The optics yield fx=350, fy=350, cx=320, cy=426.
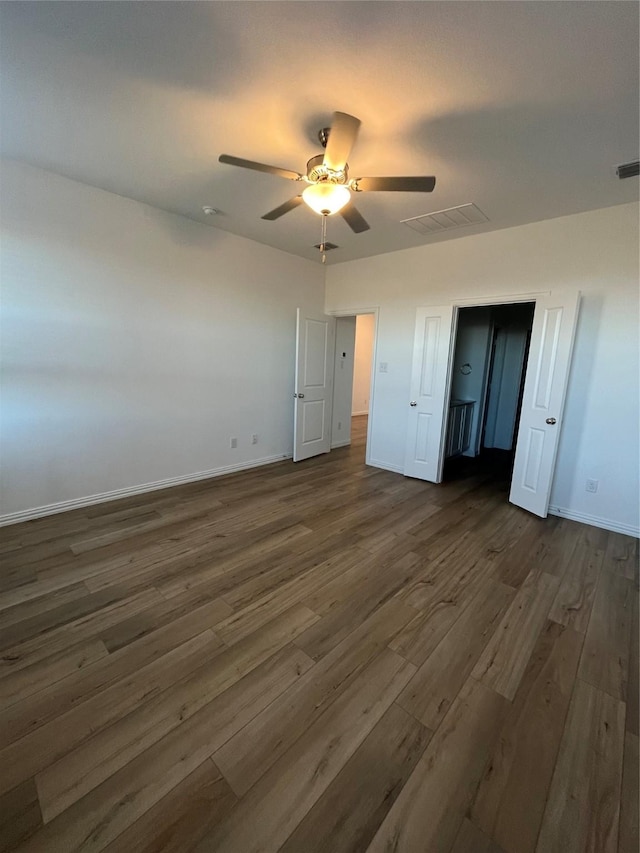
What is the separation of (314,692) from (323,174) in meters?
2.73

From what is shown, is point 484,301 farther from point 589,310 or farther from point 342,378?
point 342,378

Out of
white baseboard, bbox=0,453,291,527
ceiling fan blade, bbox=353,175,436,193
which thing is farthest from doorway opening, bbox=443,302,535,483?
ceiling fan blade, bbox=353,175,436,193

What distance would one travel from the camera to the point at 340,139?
1799mm

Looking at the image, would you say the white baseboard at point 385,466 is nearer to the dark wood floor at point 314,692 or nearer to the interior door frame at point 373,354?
the interior door frame at point 373,354

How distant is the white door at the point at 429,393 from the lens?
13.2 feet

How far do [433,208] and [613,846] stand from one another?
384 centimetres

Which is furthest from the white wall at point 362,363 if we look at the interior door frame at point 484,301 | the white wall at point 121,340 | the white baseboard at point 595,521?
the white baseboard at point 595,521

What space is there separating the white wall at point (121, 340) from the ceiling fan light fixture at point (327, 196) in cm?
207

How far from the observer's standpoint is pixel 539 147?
223 cm

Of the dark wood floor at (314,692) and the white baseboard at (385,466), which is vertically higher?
the white baseboard at (385,466)

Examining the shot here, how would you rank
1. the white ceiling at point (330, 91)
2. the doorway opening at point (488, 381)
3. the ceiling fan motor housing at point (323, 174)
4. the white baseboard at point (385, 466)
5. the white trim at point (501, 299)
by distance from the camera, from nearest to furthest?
1. the white ceiling at point (330, 91)
2. the ceiling fan motor housing at point (323, 174)
3. the white trim at point (501, 299)
4. the white baseboard at point (385, 466)
5. the doorway opening at point (488, 381)

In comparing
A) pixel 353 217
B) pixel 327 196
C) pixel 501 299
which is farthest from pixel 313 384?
pixel 327 196

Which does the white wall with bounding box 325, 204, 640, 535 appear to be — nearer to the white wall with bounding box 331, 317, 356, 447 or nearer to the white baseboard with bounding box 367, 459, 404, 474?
the white baseboard with bounding box 367, 459, 404, 474

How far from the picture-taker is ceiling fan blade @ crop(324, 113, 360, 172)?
1704mm
